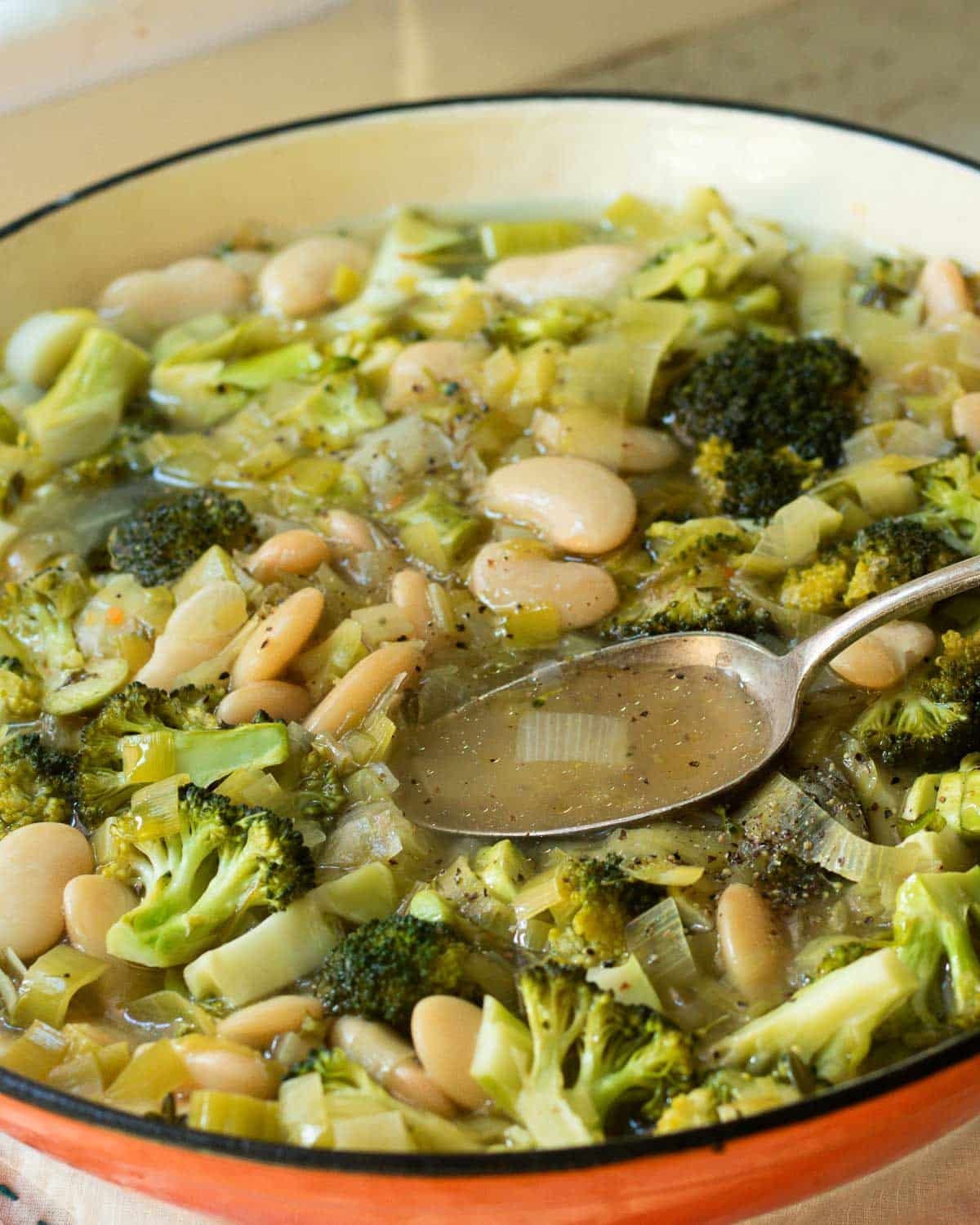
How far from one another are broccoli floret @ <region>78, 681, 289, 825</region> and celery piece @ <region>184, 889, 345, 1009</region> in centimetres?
25

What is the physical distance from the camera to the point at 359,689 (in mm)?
1916

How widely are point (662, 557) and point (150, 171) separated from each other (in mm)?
1490

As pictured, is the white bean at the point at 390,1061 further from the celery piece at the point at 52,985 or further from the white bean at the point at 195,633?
the white bean at the point at 195,633

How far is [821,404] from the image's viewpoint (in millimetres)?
2361

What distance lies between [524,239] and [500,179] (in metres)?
0.26

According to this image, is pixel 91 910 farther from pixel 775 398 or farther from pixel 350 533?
pixel 775 398

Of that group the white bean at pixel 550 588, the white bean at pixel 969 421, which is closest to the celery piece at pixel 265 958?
the white bean at pixel 550 588

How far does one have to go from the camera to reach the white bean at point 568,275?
2.67 m

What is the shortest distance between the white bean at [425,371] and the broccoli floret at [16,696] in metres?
0.84

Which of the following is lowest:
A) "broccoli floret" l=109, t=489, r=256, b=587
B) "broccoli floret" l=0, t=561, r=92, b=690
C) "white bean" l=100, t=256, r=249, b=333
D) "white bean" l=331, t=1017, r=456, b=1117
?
"white bean" l=331, t=1017, r=456, b=1117

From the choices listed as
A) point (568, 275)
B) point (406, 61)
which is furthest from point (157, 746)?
point (406, 61)

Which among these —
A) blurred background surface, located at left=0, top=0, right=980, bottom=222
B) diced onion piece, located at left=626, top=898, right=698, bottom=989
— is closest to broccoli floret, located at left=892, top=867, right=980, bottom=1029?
diced onion piece, located at left=626, top=898, right=698, bottom=989

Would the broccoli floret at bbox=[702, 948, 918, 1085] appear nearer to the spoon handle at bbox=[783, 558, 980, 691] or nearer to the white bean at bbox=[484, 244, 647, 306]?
the spoon handle at bbox=[783, 558, 980, 691]

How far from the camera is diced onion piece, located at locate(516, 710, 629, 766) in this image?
1.88 m
